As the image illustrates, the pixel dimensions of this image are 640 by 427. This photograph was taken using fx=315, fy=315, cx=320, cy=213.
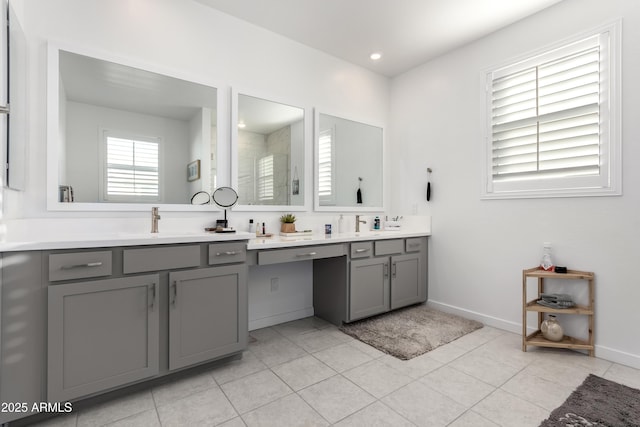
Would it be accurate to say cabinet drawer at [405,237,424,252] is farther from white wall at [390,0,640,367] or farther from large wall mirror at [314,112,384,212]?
large wall mirror at [314,112,384,212]

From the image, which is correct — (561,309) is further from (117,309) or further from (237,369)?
(117,309)

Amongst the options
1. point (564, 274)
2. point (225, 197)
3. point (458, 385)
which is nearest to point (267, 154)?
point (225, 197)

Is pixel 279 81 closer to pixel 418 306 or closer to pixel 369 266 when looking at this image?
pixel 369 266

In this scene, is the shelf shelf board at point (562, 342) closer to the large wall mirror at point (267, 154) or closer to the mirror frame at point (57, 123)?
the large wall mirror at point (267, 154)

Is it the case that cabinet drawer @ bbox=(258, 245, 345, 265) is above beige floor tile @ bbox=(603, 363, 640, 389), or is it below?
above

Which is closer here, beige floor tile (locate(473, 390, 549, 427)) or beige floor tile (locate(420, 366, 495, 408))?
beige floor tile (locate(473, 390, 549, 427))

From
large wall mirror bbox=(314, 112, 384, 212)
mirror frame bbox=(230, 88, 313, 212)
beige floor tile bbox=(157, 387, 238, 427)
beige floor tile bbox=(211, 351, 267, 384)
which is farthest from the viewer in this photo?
large wall mirror bbox=(314, 112, 384, 212)

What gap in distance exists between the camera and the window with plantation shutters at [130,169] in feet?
7.16

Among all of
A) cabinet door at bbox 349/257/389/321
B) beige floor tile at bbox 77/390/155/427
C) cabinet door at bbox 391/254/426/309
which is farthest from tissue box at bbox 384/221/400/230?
beige floor tile at bbox 77/390/155/427

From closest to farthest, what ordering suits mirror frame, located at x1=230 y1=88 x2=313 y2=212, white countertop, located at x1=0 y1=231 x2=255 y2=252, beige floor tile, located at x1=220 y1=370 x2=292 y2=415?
white countertop, located at x1=0 y1=231 x2=255 y2=252, beige floor tile, located at x1=220 y1=370 x2=292 y2=415, mirror frame, located at x1=230 y1=88 x2=313 y2=212

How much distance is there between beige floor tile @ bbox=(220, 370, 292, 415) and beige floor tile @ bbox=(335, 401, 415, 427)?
0.42 metres

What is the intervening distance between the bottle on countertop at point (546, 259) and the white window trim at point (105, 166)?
3.02m

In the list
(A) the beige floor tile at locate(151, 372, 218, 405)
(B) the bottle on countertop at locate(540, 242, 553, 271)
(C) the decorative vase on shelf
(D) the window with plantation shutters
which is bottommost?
(A) the beige floor tile at locate(151, 372, 218, 405)

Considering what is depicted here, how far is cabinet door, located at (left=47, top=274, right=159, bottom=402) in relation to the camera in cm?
156
